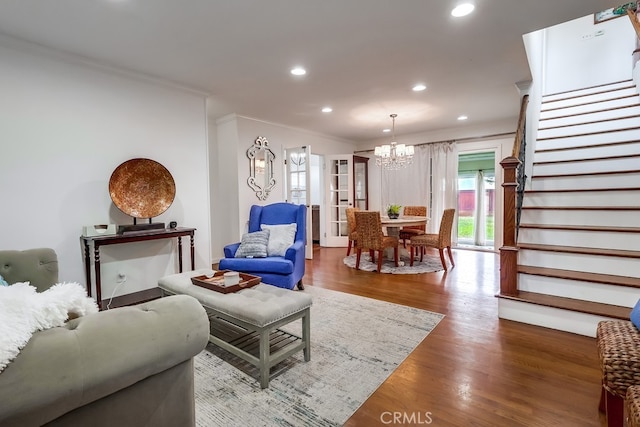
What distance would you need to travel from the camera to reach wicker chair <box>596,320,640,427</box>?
1.20 m

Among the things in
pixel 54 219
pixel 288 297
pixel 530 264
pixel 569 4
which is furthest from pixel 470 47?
pixel 54 219

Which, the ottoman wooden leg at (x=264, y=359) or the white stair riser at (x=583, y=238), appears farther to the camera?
the white stair riser at (x=583, y=238)

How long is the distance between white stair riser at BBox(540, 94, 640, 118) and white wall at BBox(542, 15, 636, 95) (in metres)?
0.71

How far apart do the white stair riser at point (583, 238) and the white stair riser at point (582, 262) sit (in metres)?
0.08

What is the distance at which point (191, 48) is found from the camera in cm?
Result: 270

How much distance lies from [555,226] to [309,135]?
4548 millimetres

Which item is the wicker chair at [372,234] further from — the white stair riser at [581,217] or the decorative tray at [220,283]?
the decorative tray at [220,283]

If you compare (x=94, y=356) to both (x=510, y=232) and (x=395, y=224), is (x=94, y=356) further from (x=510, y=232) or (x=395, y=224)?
(x=395, y=224)

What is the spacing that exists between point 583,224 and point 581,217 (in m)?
0.08

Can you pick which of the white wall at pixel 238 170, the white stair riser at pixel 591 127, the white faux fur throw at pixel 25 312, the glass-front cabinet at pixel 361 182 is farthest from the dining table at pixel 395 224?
the white faux fur throw at pixel 25 312

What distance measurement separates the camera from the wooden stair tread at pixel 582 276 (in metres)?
2.34

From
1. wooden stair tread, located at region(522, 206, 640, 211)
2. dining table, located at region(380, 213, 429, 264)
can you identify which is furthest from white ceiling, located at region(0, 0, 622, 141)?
dining table, located at region(380, 213, 429, 264)

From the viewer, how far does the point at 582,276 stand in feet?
8.26

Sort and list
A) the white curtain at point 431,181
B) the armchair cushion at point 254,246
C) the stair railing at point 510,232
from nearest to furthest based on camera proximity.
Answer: the stair railing at point 510,232 < the armchair cushion at point 254,246 < the white curtain at point 431,181
